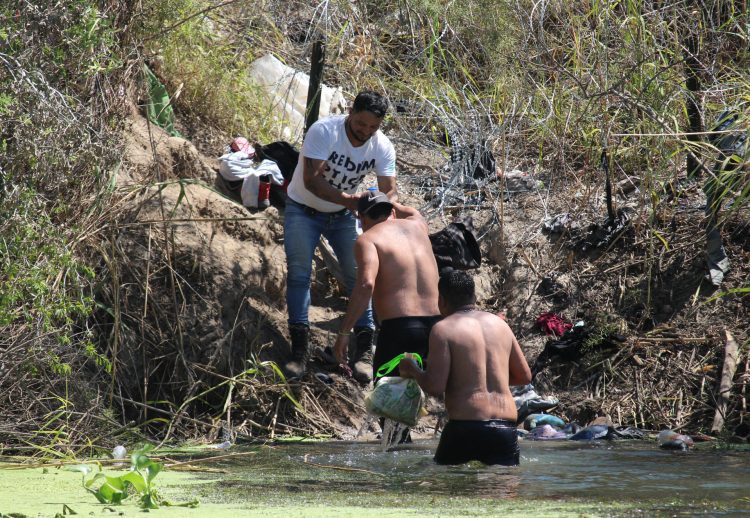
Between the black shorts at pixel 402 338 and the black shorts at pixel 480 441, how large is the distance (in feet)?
3.04

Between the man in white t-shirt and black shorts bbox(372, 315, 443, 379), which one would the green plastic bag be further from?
the man in white t-shirt

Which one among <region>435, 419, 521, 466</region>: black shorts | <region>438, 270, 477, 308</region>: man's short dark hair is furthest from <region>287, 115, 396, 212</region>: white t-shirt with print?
<region>435, 419, 521, 466</region>: black shorts

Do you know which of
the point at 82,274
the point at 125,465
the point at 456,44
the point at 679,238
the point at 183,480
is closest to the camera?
the point at 183,480

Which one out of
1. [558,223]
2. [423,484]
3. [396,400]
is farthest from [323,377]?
[558,223]

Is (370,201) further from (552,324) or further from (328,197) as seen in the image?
(552,324)

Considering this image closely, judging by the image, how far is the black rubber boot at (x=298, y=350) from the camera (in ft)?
25.5

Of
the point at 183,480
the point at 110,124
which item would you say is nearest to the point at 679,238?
the point at 110,124

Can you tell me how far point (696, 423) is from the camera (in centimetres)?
818

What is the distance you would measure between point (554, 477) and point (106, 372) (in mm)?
3352

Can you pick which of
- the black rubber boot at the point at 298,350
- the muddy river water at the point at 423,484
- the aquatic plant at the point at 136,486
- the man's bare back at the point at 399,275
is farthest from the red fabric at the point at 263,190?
the aquatic plant at the point at 136,486

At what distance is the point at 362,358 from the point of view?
8.10 meters

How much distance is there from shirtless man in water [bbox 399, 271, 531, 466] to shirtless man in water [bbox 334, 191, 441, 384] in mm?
868

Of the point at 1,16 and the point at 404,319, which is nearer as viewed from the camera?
the point at 1,16

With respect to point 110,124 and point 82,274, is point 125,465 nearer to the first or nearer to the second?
point 82,274
